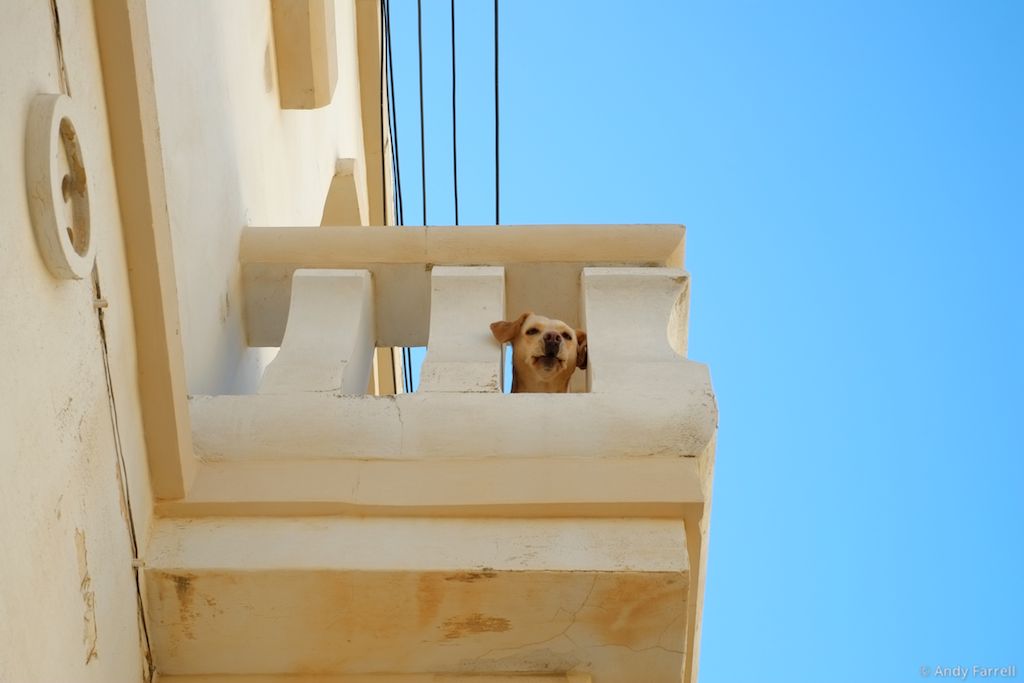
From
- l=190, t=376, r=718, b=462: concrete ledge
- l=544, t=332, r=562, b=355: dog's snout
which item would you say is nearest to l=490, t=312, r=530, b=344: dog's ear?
l=544, t=332, r=562, b=355: dog's snout

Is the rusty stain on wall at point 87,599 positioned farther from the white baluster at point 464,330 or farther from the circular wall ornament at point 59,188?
the white baluster at point 464,330

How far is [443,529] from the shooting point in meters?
4.30

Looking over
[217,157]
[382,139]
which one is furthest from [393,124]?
[217,157]

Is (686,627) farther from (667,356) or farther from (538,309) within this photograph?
(538,309)

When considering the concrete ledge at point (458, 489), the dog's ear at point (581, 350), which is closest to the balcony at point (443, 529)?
the concrete ledge at point (458, 489)

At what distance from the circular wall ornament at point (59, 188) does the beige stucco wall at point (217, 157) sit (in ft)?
4.18

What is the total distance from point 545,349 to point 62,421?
250 centimetres

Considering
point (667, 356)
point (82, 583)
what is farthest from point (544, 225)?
point (82, 583)

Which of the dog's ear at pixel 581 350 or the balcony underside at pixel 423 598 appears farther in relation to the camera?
the dog's ear at pixel 581 350

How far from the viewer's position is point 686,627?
167 inches

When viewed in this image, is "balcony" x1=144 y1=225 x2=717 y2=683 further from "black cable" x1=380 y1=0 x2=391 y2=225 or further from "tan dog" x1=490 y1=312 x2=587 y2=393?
"black cable" x1=380 y1=0 x2=391 y2=225

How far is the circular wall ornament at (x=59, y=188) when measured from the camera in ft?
11.2

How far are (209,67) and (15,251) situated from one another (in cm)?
287

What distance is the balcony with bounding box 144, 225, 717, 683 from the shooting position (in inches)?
164
